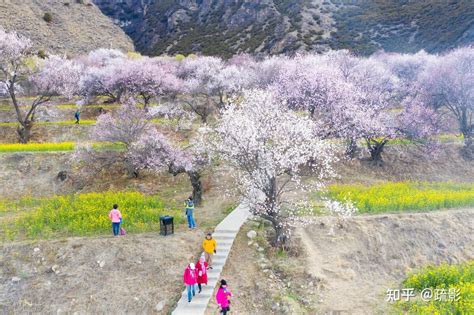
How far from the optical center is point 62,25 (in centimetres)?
8088

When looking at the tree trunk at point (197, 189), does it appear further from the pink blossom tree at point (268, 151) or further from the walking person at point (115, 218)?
the walking person at point (115, 218)

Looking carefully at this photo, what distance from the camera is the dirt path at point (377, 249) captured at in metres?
16.5

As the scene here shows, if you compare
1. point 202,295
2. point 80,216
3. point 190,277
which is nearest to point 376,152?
point 202,295

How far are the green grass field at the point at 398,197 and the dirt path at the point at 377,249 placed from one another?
0.82 metres

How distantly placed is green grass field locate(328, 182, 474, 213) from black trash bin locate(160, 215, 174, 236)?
8.81m

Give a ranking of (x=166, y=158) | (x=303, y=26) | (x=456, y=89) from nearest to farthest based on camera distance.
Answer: (x=166, y=158), (x=456, y=89), (x=303, y=26)

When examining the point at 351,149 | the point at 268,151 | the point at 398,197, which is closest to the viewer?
the point at 268,151

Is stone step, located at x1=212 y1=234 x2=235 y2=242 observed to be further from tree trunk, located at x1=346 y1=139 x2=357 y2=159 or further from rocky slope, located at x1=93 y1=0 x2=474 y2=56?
Answer: rocky slope, located at x1=93 y1=0 x2=474 y2=56

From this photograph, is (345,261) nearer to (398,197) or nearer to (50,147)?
(398,197)

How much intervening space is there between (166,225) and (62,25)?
76.1 metres

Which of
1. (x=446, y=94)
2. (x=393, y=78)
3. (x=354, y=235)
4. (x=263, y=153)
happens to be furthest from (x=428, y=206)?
(x=393, y=78)

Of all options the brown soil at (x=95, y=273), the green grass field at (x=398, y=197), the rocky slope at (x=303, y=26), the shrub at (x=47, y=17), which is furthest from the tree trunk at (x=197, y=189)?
the shrub at (x=47, y=17)

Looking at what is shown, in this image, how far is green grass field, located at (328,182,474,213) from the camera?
21609 mm

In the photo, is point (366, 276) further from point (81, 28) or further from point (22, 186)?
point (81, 28)
